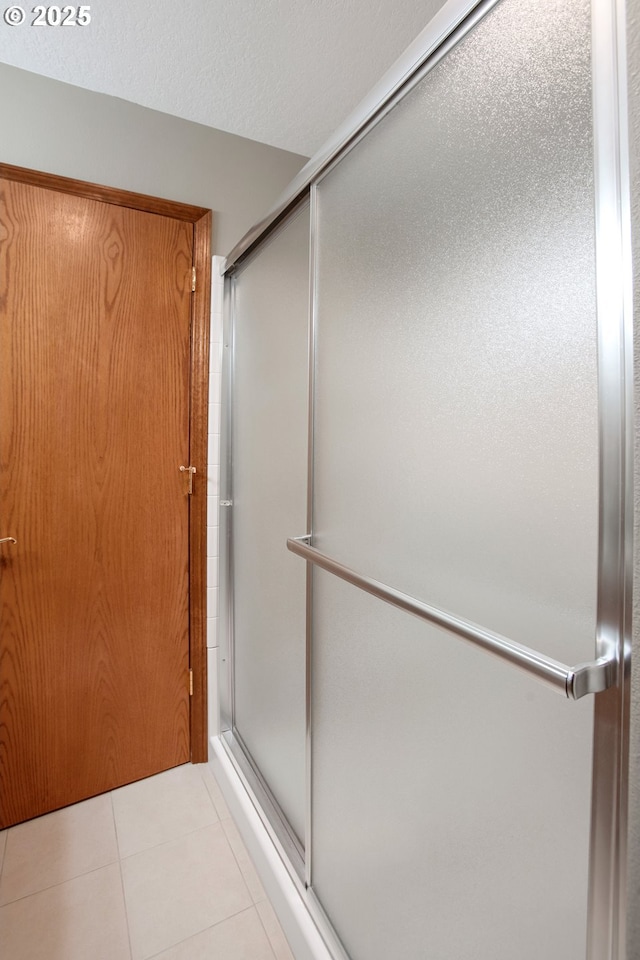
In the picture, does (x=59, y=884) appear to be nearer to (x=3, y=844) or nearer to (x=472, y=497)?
(x=3, y=844)

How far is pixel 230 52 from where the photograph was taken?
4.71ft

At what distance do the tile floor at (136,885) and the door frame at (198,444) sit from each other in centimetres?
30

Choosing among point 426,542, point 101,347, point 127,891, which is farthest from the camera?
point 101,347

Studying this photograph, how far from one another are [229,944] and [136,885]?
33cm

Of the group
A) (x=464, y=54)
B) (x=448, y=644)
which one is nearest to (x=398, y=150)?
(x=464, y=54)

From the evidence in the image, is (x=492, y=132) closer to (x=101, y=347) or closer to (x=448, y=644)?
(x=448, y=644)

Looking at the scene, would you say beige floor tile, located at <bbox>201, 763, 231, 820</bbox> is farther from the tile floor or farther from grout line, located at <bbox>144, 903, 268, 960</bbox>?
grout line, located at <bbox>144, 903, 268, 960</bbox>

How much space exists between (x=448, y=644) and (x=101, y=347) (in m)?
1.49

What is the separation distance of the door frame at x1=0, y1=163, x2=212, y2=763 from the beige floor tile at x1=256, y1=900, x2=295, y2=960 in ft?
2.09

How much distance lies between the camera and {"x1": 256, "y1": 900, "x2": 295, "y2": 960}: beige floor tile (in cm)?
121

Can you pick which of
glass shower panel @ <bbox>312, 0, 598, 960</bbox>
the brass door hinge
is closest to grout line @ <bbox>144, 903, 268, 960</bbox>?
glass shower panel @ <bbox>312, 0, 598, 960</bbox>

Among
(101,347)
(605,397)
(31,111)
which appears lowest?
(605,397)

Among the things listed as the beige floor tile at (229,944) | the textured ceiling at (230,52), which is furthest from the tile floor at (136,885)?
the textured ceiling at (230,52)

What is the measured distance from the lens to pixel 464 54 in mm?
710
